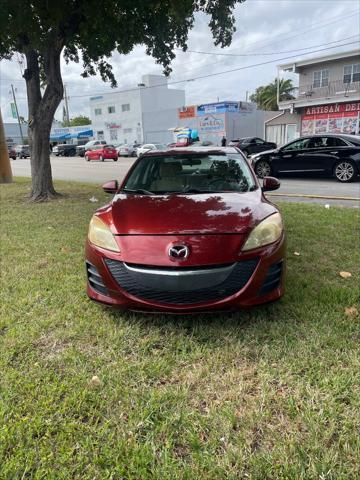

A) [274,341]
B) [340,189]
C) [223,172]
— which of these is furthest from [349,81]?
[274,341]

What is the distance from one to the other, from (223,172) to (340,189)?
290 inches

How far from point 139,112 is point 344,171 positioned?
42.4 m

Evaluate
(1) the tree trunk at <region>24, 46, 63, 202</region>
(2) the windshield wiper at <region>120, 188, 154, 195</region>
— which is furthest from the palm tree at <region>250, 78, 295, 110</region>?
(2) the windshield wiper at <region>120, 188, 154, 195</region>

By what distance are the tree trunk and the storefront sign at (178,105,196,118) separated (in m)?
33.0

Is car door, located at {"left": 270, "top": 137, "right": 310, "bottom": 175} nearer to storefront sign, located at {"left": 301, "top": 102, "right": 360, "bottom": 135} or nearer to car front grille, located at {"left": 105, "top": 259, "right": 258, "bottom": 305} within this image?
car front grille, located at {"left": 105, "top": 259, "right": 258, "bottom": 305}

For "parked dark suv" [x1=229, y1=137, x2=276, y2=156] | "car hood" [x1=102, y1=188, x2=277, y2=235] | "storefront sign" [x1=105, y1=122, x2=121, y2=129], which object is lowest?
"parked dark suv" [x1=229, y1=137, x2=276, y2=156]

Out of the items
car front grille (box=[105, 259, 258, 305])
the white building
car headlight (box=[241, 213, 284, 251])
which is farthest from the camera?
the white building

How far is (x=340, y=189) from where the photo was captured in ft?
34.1

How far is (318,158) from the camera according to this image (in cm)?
1212

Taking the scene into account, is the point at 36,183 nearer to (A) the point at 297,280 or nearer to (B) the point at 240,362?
(A) the point at 297,280

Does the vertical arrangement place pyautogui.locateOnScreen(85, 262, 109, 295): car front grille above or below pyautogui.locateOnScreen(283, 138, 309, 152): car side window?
below

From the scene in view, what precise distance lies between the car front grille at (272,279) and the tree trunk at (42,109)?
7.99m

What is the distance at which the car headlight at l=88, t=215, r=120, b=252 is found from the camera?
114 inches

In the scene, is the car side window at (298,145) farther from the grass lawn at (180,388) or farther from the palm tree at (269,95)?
the palm tree at (269,95)
